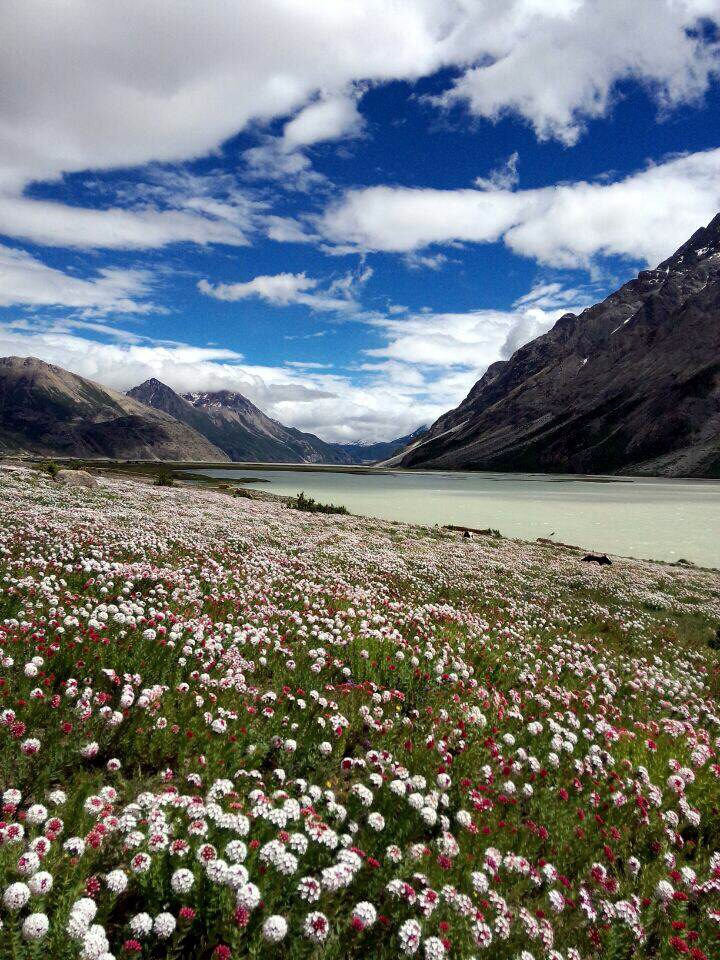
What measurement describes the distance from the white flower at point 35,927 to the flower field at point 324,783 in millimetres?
17

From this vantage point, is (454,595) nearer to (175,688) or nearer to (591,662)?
(591,662)

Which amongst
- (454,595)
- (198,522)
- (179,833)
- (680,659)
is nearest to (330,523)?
(198,522)

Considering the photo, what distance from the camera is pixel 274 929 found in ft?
11.8

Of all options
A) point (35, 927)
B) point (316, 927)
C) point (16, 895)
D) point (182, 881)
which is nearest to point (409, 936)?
point (316, 927)

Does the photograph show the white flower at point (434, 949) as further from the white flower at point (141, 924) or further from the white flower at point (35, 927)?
the white flower at point (35, 927)

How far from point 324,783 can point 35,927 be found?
347 centimetres

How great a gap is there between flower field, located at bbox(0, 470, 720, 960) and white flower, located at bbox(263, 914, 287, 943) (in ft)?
0.06

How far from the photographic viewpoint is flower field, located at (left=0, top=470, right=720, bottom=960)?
401cm

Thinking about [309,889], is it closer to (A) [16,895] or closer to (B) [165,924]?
(B) [165,924]

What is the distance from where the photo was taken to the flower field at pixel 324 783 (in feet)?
13.1

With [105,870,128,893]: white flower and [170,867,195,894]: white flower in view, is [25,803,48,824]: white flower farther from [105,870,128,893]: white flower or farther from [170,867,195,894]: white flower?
[170,867,195,894]: white flower

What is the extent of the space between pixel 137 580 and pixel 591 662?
11935 mm

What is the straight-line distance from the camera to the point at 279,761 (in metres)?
6.30

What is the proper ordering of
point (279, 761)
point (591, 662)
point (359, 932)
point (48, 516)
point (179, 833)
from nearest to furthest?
point (359, 932) → point (179, 833) → point (279, 761) → point (591, 662) → point (48, 516)
